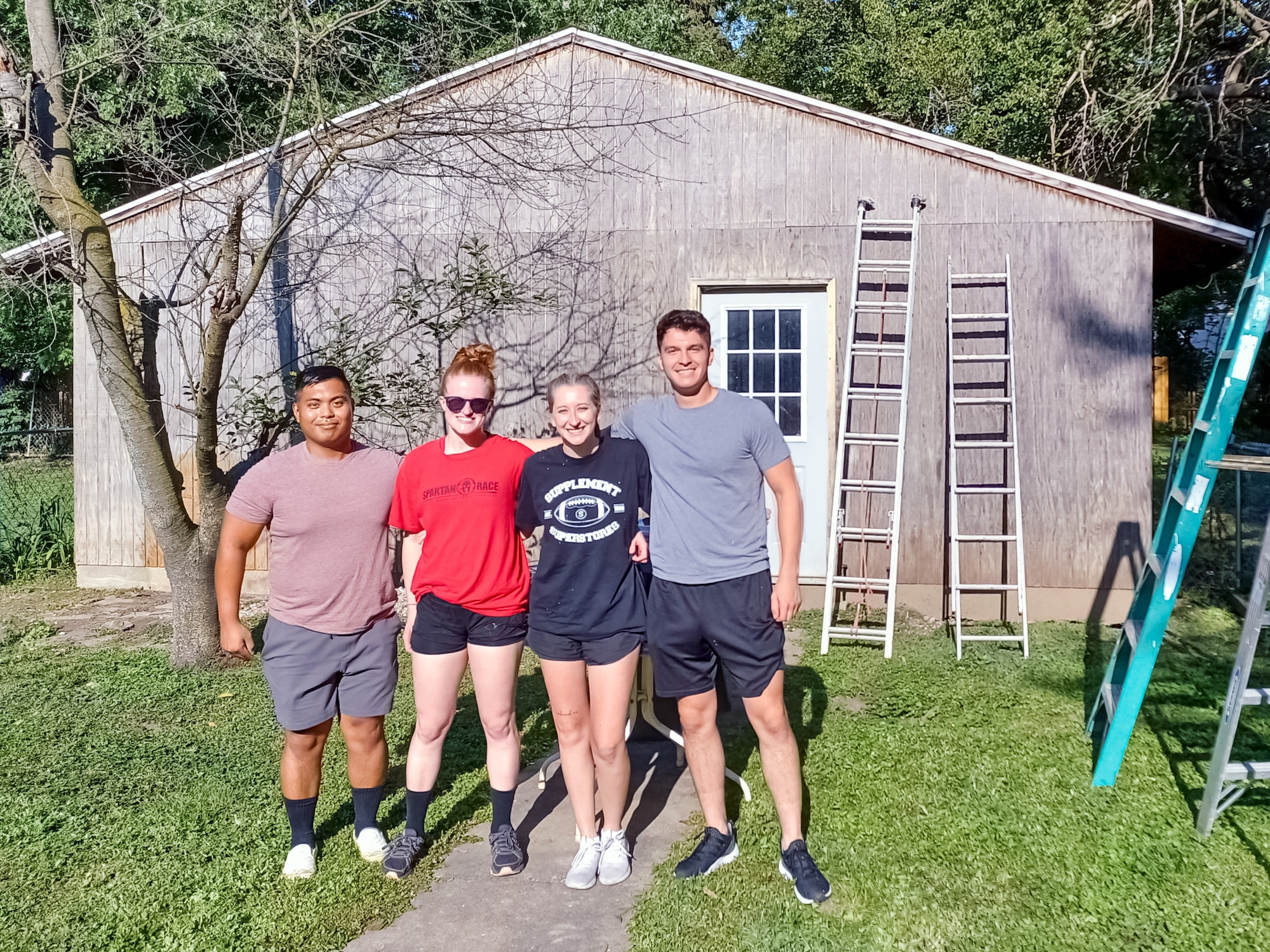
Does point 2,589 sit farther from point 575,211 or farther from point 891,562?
point 891,562

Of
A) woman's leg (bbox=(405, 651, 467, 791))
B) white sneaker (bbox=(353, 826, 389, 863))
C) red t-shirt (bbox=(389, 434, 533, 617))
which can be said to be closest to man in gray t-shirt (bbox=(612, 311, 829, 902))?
red t-shirt (bbox=(389, 434, 533, 617))

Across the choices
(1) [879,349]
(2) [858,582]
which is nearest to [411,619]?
(2) [858,582]

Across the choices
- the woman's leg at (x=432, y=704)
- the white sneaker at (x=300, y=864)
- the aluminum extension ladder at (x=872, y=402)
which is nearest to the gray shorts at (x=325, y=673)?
the woman's leg at (x=432, y=704)

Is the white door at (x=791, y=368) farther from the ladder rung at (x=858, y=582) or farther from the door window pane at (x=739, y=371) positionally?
the ladder rung at (x=858, y=582)

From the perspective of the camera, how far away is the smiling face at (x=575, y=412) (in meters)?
3.36

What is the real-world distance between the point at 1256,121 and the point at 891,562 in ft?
31.1

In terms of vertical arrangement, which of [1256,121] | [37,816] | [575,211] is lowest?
[37,816]

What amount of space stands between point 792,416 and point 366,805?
481cm

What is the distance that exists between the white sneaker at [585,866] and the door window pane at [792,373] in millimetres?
4713

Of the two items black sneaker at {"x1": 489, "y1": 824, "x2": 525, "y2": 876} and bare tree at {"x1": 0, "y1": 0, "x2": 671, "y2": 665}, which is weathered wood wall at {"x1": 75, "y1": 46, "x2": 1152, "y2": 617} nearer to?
bare tree at {"x1": 0, "y1": 0, "x2": 671, "y2": 665}

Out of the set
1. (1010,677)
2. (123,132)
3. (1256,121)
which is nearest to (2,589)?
(123,132)

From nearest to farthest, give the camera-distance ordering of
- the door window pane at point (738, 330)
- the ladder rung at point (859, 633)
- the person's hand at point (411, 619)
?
the person's hand at point (411, 619) → the ladder rung at point (859, 633) → the door window pane at point (738, 330)

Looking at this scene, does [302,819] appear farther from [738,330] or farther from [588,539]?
[738,330]

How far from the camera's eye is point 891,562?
685 centimetres
